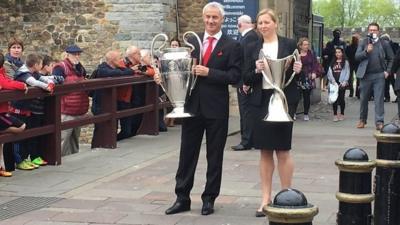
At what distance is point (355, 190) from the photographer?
4691mm

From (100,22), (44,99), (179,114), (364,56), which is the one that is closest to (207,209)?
(179,114)

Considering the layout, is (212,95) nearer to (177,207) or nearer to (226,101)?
(226,101)

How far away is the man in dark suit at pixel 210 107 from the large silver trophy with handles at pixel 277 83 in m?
0.37

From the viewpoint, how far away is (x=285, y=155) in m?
6.25

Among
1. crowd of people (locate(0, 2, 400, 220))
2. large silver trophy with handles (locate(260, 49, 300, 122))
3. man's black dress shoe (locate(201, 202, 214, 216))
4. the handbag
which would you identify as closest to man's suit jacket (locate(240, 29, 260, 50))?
crowd of people (locate(0, 2, 400, 220))

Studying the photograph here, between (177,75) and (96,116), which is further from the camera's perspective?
(96,116)

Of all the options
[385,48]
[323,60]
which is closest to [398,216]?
[385,48]

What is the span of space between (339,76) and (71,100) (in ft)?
20.8

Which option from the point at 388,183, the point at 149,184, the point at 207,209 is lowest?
the point at 149,184

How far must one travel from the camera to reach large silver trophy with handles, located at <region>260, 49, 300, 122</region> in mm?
6039

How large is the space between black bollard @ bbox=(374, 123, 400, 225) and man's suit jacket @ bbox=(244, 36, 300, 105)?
3.67 ft

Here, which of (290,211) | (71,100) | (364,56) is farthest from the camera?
(364,56)

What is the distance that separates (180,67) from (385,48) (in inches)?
316

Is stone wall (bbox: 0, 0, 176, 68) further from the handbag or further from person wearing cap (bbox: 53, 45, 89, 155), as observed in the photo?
person wearing cap (bbox: 53, 45, 89, 155)
